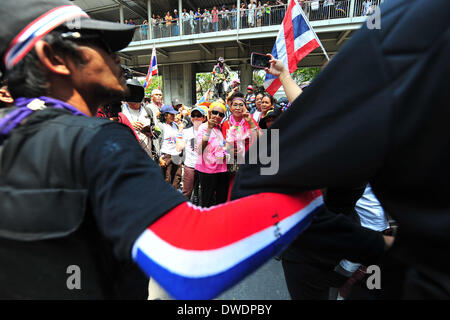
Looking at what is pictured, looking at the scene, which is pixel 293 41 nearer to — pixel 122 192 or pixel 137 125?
pixel 137 125

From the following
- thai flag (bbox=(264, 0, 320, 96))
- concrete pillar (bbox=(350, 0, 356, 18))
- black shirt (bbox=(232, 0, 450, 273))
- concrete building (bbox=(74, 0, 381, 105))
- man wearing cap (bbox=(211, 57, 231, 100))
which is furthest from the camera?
concrete building (bbox=(74, 0, 381, 105))

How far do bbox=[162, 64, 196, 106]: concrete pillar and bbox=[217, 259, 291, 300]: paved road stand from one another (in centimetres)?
1789

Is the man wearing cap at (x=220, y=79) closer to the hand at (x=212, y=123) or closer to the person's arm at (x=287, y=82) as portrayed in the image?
the hand at (x=212, y=123)

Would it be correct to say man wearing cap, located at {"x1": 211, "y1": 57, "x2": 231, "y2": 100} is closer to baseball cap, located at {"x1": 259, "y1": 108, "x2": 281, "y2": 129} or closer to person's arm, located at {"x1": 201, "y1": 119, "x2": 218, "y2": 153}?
person's arm, located at {"x1": 201, "y1": 119, "x2": 218, "y2": 153}

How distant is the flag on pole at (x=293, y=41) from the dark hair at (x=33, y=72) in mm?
2930

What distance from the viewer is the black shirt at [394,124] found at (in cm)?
47

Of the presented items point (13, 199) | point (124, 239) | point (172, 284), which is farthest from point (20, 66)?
point (172, 284)

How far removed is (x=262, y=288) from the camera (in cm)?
245

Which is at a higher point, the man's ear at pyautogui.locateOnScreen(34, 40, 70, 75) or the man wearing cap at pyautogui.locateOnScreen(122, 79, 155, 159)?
the man's ear at pyautogui.locateOnScreen(34, 40, 70, 75)

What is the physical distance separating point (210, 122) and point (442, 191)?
3.73m

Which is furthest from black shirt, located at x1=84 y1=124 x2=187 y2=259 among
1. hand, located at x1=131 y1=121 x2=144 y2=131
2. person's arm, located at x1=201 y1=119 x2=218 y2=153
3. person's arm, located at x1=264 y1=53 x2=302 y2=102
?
person's arm, located at x1=201 y1=119 x2=218 y2=153

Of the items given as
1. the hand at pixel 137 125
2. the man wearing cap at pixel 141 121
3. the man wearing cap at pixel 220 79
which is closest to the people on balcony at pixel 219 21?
the man wearing cap at pixel 220 79

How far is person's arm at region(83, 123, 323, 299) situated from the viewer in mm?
546

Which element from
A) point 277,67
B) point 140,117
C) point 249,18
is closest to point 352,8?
point 249,18
